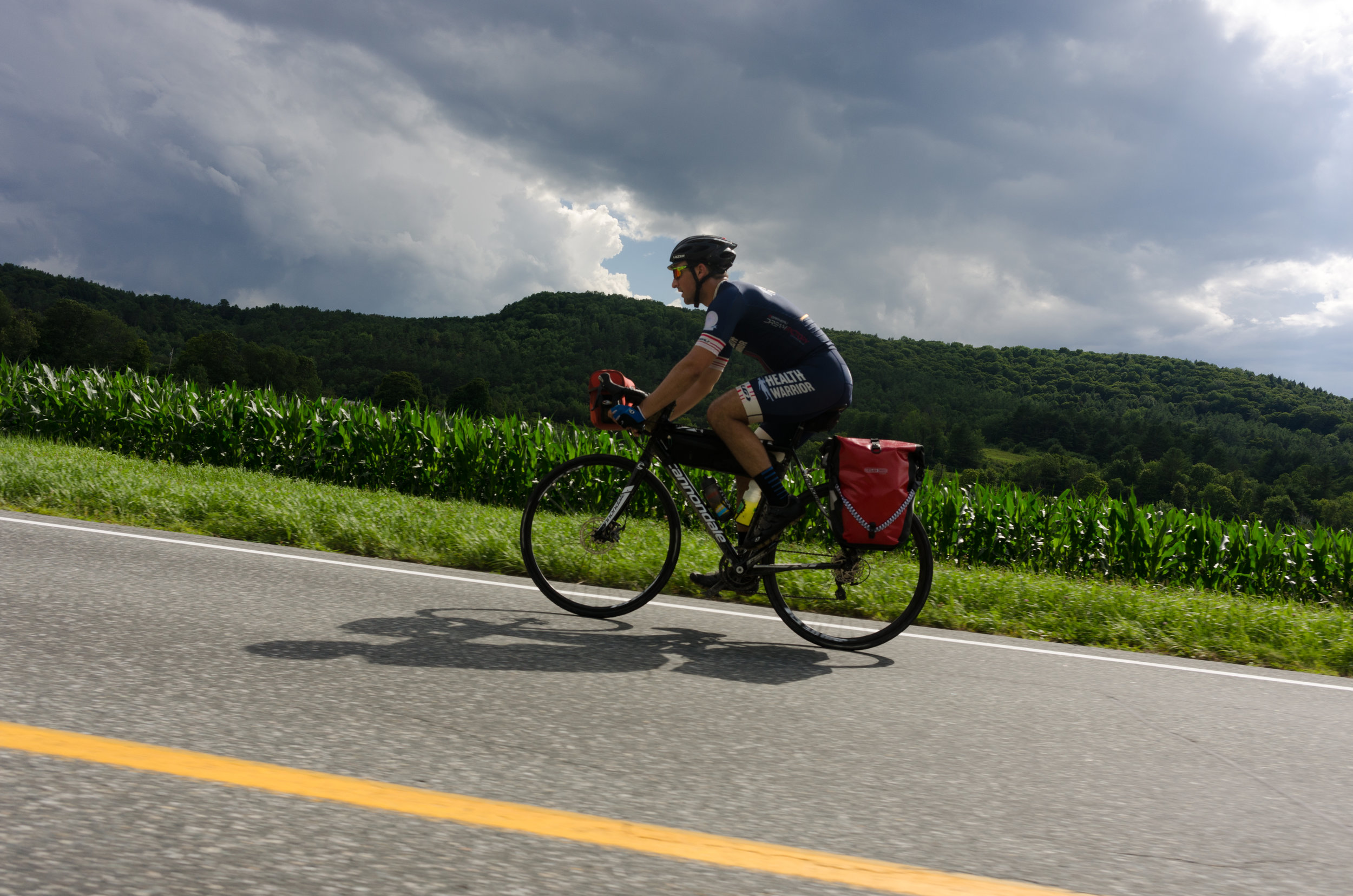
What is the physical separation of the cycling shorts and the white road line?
130cm

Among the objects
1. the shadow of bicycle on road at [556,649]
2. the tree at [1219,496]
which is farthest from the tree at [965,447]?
the shadow of bicycle on road at [556,649]

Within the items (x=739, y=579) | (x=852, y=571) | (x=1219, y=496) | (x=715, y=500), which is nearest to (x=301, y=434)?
(x=715, y=500)

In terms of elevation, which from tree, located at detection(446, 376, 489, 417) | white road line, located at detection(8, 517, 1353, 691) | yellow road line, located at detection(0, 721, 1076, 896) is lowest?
yellow road line, located at detection(0, 721, 1076, 896)

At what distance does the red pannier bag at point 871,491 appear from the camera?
462 centimetres

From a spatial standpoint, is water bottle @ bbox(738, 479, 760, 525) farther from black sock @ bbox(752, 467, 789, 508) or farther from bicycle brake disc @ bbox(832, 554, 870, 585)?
bicycle brake disc @ bbox(832, 554, 870, 585)

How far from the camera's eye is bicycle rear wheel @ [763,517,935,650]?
4.80m

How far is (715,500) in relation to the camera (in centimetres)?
511

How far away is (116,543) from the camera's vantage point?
5.96 m

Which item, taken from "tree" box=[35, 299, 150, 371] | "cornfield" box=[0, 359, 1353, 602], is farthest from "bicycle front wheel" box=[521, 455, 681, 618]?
"tree" box=[35, 299, 150, 371]

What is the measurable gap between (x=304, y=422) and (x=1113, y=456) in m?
47.7

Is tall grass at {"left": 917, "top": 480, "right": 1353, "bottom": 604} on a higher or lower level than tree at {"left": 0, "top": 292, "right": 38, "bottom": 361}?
lower

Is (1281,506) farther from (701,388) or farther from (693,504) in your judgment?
(701,388)

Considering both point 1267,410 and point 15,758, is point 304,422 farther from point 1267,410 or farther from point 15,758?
point 1267,410

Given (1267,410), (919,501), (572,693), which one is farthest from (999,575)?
(1267,410)
